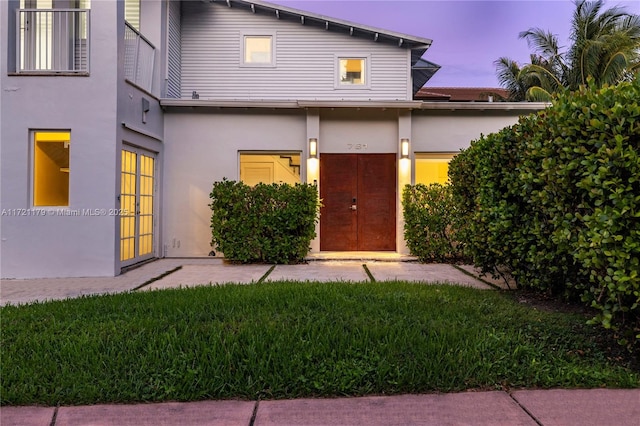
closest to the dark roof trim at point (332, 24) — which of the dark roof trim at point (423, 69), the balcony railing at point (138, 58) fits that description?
the dark roof trim at point (423, 69)

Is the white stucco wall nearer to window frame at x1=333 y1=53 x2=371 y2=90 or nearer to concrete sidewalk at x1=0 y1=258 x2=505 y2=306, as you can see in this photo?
concrete sidewalk at x1=0 y1=258 x2=505 y2=306

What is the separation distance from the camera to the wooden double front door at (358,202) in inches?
398

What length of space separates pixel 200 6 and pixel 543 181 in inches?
398

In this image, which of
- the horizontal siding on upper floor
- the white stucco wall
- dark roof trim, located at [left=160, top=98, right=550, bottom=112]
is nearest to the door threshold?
the white stucco wall

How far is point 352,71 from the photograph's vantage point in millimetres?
11422

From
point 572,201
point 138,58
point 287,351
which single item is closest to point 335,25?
point 138,58

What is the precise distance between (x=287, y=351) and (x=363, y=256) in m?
6.36

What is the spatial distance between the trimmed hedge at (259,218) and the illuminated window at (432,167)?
321 cm

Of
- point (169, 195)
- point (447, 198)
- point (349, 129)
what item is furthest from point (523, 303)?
point (169, 195)

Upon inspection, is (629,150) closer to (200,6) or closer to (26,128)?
(26,128)

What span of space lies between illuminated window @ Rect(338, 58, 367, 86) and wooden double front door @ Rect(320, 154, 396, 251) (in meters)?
2.46

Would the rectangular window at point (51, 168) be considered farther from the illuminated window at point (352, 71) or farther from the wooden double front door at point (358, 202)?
the illuminated window at point (352, 71)

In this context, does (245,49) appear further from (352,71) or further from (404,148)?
(404,148)

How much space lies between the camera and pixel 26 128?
7082 mm
